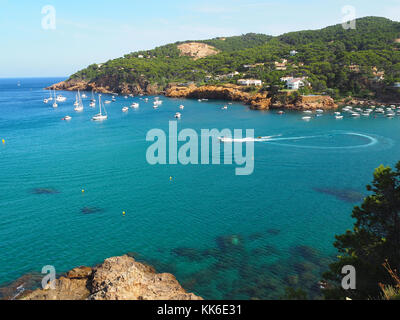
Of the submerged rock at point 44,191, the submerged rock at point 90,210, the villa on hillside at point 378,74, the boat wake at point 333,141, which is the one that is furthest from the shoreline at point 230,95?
the submerged rock at point 90,210

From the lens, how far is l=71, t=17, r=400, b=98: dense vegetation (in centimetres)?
9956

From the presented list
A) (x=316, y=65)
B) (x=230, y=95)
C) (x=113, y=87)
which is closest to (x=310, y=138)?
(x=230, y=95)

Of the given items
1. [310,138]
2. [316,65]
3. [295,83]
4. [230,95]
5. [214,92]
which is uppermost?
[316,65]

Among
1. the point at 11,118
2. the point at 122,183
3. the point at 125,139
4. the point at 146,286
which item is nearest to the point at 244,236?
the point at 146,286

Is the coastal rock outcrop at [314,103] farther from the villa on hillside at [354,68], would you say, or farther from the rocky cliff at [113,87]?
the rocky cliff at [113,87]

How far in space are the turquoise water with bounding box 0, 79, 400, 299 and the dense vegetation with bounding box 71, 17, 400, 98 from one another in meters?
49.9

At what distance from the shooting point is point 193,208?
98.0ft

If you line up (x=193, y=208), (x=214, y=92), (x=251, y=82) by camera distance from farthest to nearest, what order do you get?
1. (x=214, y=92)
2. (x=251, y=82)
3. (x=193, y=208)

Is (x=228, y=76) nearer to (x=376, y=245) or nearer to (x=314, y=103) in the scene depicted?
(x=314, y=103)

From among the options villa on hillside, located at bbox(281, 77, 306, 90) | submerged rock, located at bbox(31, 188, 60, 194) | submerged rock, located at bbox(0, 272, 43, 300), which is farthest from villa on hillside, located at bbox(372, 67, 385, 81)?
submerged rock, located at bbox(0, 272, 43, 300)

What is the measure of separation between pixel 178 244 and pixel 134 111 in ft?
259

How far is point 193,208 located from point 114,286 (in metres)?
16.1

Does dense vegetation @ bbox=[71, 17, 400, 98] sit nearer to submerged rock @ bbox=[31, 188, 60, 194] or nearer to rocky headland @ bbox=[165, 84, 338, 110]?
rocky headland @ bbox=[165, 84, 338, 110]

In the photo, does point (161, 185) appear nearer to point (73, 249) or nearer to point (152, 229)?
point (152, 229)
